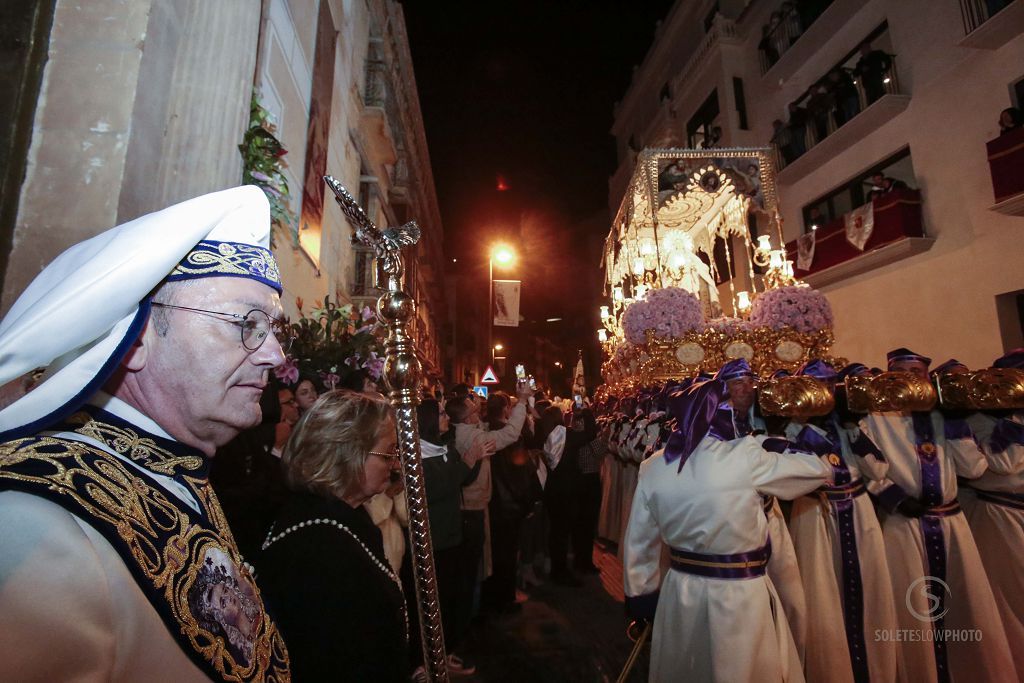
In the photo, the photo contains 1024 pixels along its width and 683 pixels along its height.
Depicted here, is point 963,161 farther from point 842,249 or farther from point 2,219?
point 2,219

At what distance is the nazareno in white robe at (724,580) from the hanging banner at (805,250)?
11914 millimetres

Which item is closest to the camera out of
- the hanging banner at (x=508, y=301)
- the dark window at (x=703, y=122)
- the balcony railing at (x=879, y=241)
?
the balcony railing at (x=879, y=241)

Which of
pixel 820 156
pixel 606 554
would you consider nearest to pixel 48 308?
pixel 606 554

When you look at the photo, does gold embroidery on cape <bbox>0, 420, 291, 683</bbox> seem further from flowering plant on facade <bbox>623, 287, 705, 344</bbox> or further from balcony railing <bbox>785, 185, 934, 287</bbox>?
balcony railing <bbox>785, 185, 934, 287</bbox>

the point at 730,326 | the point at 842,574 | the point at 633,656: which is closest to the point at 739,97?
the point at 730,326

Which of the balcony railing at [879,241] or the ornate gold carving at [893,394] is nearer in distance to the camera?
the ornate gold carving at [893,394]

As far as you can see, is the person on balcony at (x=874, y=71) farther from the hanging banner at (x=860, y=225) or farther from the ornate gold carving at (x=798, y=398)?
the ornate gold carving at (x=798, y=398)

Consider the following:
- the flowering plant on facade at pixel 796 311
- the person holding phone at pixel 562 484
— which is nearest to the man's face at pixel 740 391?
the person holding phone at pixel 562 484

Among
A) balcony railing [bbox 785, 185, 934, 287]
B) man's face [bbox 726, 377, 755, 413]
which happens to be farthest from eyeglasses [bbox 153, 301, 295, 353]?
balcony railing [bbox 785, 185, 934, 287]

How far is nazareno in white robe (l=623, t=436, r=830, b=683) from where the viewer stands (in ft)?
9.16

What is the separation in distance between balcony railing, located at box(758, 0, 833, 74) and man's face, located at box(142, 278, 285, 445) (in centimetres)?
1765

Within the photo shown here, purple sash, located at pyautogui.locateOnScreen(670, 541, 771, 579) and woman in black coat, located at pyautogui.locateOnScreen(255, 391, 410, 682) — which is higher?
woman in black coat, located at pyautogui.locateOnScreen(255, 391, 410, 682)

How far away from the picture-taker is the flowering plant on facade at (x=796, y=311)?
653 cm

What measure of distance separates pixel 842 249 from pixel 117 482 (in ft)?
47.5
